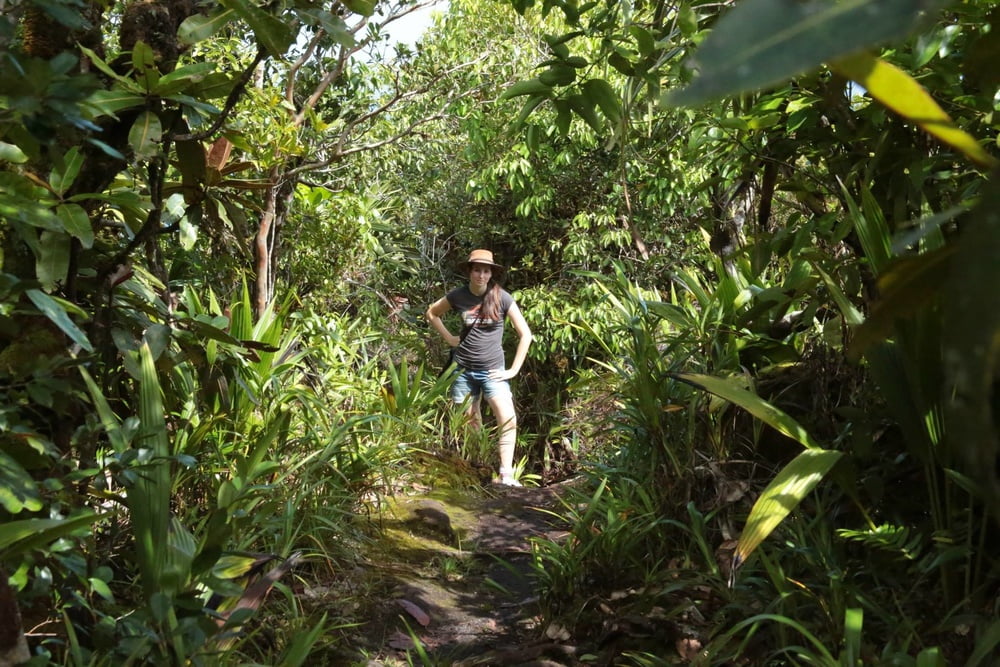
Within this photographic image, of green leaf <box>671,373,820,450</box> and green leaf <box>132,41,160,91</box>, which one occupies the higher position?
green leaf <box>132,41,160,91</box>

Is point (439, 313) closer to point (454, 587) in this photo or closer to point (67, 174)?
point (454, 587)

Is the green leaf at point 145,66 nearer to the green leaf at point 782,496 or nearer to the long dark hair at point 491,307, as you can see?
the green leaf at point 782,496

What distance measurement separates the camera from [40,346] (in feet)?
7.45

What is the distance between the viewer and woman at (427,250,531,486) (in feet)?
22.9

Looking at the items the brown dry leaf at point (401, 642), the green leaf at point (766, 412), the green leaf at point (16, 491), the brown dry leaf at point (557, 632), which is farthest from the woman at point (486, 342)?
the green leaf at point (16, 491)

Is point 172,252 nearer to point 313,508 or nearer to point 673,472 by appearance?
point 313,508

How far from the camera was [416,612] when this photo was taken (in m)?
3.64

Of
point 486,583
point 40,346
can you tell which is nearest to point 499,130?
point 486,583

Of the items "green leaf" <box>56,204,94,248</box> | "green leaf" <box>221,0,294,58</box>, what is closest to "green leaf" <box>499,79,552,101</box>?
"green leaf" <box>221,0,294,58</box>

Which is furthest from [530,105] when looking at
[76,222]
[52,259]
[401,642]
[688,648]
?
[401,642]

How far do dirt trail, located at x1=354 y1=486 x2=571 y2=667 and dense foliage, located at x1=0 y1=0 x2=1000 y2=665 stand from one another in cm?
19

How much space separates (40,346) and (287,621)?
1.42 meters

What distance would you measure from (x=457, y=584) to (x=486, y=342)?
3.05m

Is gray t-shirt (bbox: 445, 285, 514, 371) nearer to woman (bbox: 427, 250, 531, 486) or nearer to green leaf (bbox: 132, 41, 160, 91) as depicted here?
woman (bbox: 427, 250, 531, 486)
